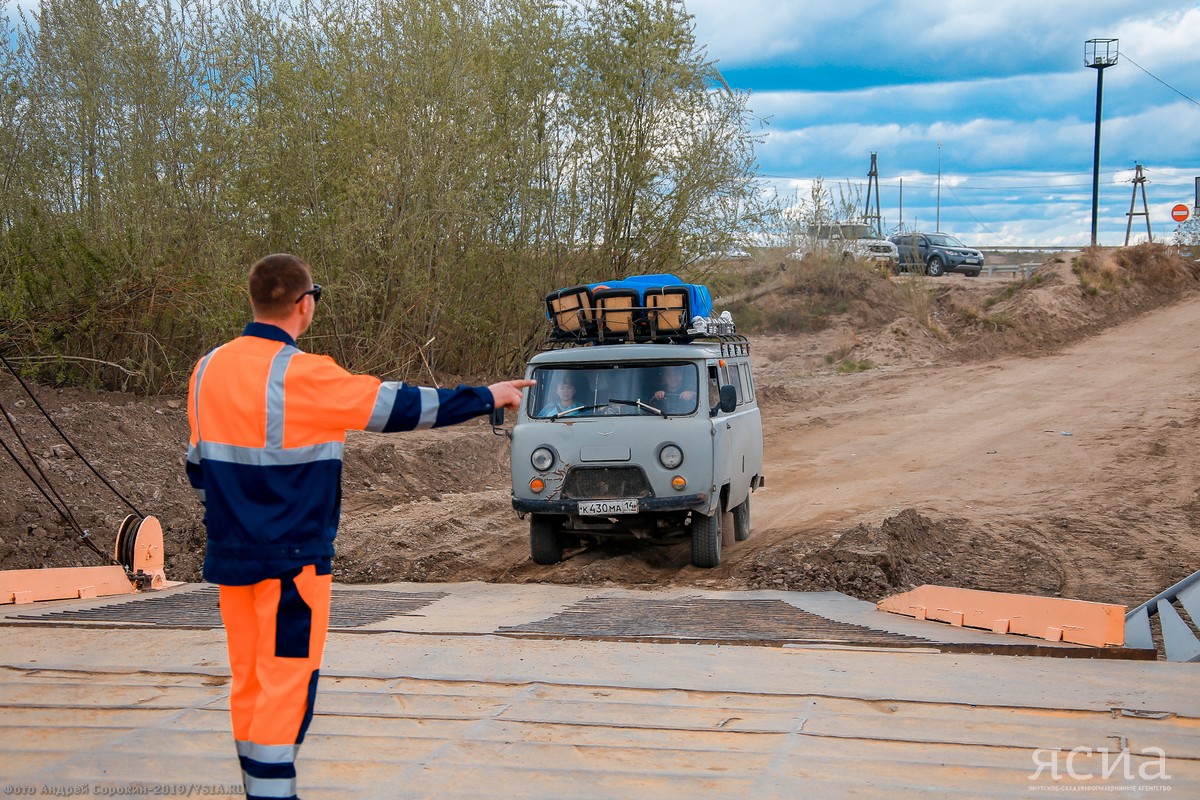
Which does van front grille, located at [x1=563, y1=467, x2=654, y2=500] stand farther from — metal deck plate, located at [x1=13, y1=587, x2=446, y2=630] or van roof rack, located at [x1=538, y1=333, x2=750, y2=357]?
metal deck plate, located at [x1=13, y1=587, x2=446, y2=630]

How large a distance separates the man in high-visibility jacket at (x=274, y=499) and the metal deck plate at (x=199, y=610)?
3.35 metres

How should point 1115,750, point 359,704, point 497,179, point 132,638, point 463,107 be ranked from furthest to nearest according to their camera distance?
point 497,179
point 463,107
point 132,638
point 359,704
point 1115,750

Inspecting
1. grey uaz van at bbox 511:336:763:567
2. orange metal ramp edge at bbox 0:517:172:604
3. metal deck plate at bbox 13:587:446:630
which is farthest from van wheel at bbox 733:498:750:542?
orange metal ramp edge at bbox 0:517:172:604

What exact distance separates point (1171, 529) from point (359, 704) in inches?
388

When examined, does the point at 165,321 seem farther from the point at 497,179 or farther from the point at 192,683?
the point at 192,683

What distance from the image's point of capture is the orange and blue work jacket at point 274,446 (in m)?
3.27

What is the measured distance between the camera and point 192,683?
515 centimetres

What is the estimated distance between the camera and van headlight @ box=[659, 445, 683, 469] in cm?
947

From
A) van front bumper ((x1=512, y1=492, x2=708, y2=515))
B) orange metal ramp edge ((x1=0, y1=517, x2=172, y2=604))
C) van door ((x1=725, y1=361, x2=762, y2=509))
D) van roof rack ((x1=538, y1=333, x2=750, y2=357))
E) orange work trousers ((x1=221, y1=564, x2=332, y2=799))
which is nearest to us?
orange work trousers ((x1=221, y1=564, x2=332, y2=799))

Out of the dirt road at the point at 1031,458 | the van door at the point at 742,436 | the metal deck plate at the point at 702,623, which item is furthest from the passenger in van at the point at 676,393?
the metal deck plate at the point at 702,623

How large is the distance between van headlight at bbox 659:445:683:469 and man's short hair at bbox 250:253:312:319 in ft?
20.4

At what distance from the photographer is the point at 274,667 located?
10.7ft

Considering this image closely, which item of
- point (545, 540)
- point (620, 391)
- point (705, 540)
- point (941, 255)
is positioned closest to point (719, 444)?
point (705, 540)

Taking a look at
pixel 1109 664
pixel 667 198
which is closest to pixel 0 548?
pixel 1109 664
